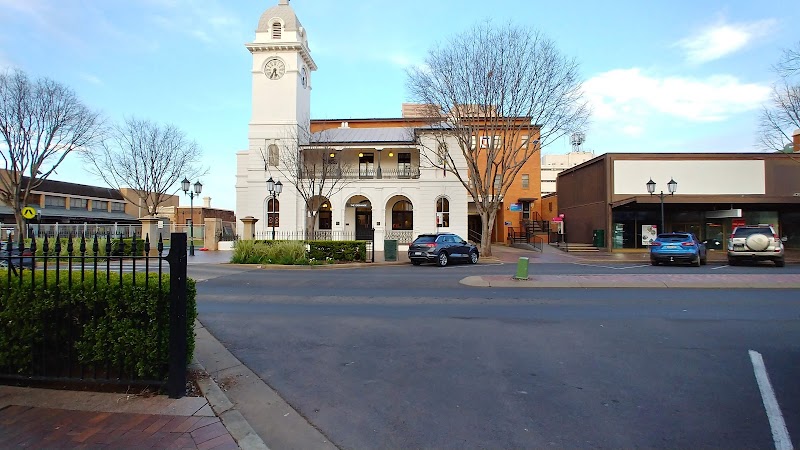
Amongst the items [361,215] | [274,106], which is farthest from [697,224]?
[274,106]

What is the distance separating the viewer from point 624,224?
3152 centimetres

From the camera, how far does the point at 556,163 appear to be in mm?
103688

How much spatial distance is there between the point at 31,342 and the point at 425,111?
80.1 feet

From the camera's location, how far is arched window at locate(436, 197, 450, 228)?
35.9 m

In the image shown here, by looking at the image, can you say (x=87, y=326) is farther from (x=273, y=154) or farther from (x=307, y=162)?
(x=273, y=154)

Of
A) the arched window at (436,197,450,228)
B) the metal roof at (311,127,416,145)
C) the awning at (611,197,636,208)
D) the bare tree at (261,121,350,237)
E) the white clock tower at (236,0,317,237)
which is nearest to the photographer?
the awning at (611,197,636,208)

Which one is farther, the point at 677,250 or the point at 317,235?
the point at 317,235

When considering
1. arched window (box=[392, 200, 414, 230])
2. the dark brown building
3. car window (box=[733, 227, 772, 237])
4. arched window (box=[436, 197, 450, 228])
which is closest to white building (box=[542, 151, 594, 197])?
arched window (box=[392, 200, 414, 230])

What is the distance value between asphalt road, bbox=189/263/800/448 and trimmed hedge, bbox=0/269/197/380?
4.39 feet

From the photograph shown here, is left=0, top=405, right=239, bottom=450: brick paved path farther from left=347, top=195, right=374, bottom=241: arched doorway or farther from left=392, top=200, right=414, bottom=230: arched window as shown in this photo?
left=392, top=200, right=414, bottom=230: arched window

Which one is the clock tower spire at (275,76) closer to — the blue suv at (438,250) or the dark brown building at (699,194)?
the blue suv at (438,250)

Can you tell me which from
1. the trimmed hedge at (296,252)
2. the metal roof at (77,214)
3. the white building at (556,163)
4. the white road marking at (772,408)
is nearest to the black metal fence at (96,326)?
the white road marking at (772,408)

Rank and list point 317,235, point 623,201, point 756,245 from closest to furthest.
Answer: point 756,245, point 623,201, point 317,235

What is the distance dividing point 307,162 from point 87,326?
3383cm
